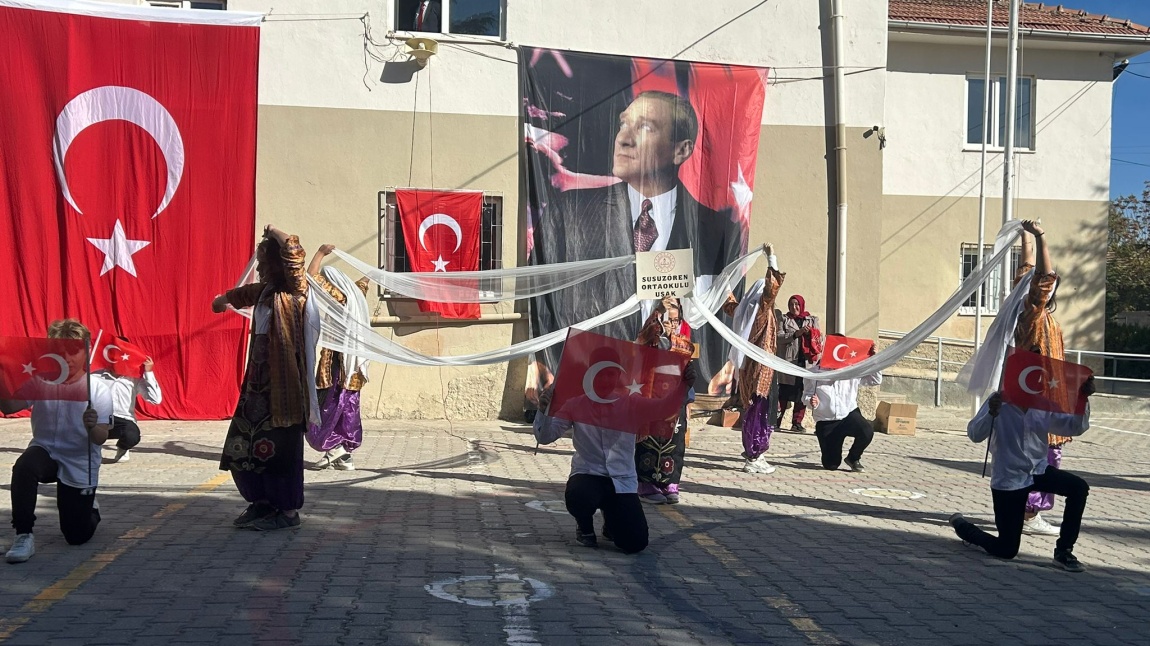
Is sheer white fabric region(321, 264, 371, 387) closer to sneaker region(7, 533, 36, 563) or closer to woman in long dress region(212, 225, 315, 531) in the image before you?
woman in long dress region(212, 225, 315, 531)

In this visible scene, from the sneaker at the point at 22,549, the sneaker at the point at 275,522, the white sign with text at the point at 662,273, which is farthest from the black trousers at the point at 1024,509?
the sneaker at the point at 22,549

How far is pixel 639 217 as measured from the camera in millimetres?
14664

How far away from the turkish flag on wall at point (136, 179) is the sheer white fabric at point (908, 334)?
286 inches

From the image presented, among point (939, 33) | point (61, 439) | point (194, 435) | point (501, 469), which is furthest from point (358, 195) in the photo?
point (939, 33)

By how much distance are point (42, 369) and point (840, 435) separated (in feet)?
25.6

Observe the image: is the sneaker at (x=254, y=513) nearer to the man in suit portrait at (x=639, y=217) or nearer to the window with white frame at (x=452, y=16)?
the man in suit portrait at (x=639, y=217)

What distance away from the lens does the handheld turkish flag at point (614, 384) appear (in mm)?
6648

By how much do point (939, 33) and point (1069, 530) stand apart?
1516 centimetres

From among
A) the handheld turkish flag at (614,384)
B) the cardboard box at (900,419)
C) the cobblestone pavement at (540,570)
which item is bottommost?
the cobblestone pavement at (540,570)

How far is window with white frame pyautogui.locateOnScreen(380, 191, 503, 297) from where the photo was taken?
1410 centimetres

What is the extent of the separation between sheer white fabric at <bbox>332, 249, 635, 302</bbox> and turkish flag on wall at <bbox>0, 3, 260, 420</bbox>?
199 inches

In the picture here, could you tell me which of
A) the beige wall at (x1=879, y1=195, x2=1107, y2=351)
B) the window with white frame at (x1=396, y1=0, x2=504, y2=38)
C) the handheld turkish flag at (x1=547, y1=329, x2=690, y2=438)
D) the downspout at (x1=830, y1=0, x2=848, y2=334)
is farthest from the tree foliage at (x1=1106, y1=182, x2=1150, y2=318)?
the handheld turkish flag at (x1=547, y1=329, x2=690, y2=438)

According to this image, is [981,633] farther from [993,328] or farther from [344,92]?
[344,92]

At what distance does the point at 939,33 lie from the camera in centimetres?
1945
